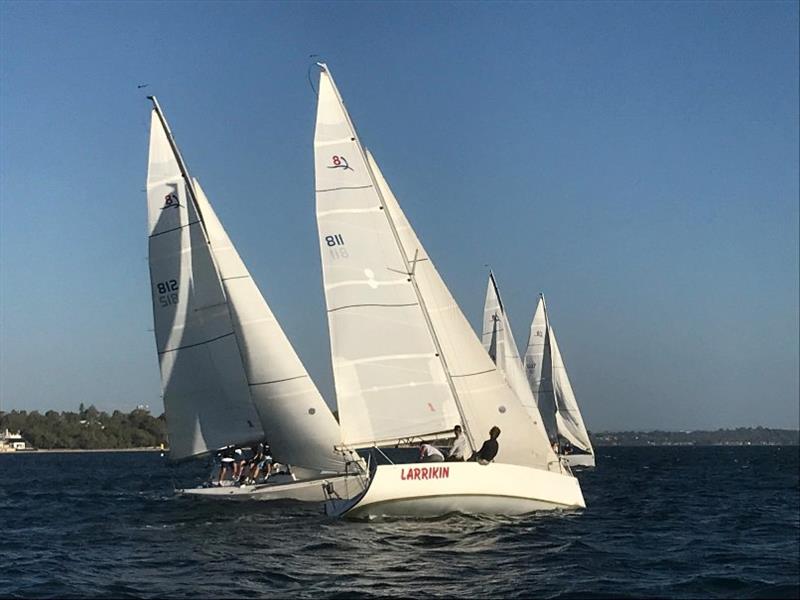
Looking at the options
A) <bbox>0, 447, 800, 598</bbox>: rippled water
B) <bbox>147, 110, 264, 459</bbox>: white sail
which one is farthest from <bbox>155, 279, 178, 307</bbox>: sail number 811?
<bbox>0, 447, 800, 598</bbox>: rippled water

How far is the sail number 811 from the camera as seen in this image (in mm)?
27328

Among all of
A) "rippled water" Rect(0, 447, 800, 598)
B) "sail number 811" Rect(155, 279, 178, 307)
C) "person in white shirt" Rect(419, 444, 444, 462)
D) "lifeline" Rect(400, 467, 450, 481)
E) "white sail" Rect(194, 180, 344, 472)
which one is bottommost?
"rippled water" Rect(0, 447, 800, 598)

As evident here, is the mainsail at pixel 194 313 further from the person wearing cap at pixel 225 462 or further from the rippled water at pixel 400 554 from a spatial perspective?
the rippled water at pixel 400 554

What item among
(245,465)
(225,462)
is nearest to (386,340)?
(245,465)

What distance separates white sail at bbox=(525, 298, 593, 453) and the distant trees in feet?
257

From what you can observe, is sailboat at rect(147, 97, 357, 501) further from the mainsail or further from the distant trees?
the distant trees

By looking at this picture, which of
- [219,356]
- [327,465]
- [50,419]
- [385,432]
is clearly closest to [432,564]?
[385,432]

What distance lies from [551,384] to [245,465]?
25971 millimetres

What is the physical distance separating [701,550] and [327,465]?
10563 millimetres

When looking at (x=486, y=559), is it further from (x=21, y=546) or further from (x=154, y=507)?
(x=154, y=507)

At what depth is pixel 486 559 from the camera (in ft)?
50.5

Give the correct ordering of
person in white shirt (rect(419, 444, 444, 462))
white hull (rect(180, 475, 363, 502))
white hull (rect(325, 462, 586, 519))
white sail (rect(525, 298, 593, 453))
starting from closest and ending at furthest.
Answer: white hull (rect(325, 462, 586, 519)) → person in white shirt (rect(419, 444, 444, 462)) → white hull (rect(180, 475, 363, 502)) → white sail (rect(525, 298, 593, 453))

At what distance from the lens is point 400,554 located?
1585 cm

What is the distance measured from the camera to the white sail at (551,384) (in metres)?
51.8
